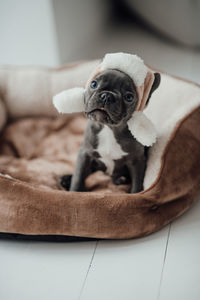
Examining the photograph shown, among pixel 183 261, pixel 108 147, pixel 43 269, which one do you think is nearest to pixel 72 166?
pixel 108 147

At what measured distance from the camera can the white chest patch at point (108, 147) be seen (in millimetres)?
1411

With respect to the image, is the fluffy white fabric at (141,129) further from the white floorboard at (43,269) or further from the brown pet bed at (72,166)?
the white floorboard at (43,269)

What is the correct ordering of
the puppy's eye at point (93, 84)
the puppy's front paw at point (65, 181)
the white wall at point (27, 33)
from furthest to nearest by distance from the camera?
the white wall at point (27, 33) → the puppy's front paw at point (65, 181) → the puppy's eye at point (93, 84)

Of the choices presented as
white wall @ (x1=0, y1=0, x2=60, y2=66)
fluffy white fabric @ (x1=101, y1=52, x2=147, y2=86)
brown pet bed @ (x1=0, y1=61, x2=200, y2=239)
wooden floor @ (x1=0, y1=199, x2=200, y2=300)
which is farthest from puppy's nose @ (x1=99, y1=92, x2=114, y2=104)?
white wall @ (x1=0, y1=0, x2=60, y2=66)

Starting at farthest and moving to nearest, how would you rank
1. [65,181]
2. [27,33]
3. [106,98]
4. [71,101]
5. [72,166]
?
[27,33] → [72,166] → [65,181] → [71,101] → [106,98]

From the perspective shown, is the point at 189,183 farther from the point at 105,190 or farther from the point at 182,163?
the point at 105,190

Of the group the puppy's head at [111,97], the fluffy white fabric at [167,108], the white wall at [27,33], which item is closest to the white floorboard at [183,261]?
the fluffy white fabric at [167,108]

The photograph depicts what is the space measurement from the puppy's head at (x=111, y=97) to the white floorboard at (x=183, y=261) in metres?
0.45

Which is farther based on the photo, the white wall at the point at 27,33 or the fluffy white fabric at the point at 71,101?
the white wall at the point at 27,33

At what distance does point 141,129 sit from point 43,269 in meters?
0.56

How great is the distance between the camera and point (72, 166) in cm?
177

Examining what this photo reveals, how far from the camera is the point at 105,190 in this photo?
1577 millimetres

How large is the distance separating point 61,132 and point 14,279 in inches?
35.9

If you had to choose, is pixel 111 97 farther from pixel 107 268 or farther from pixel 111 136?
pixel 107 268
